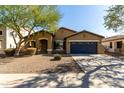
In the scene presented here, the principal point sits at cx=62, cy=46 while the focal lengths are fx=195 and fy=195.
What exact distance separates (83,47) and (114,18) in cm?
1196

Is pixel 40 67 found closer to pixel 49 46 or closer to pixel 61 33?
pixel 49 46

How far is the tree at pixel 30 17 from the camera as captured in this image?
966 inches

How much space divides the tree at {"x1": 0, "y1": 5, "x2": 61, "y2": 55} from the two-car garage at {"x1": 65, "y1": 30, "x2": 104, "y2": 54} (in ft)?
16.1

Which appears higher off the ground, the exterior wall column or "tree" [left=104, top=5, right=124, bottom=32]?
"tree" [left=104, top=5, right=124, bottom=32]

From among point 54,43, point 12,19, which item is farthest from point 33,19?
point 54,43

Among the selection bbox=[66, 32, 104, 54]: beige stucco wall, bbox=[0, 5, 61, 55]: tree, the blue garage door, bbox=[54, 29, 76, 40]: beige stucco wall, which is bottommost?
the blue garage door

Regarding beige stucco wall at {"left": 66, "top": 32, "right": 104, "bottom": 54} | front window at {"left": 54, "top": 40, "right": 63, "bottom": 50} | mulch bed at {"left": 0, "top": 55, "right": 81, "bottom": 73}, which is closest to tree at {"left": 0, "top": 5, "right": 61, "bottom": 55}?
beige stucco wall at {"left": 66, "top": 32, "right": 104, "bottom": 54}

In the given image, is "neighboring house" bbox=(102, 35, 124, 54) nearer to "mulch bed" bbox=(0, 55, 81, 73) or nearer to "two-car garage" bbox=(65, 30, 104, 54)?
"two-car garage" bbox=(65, 30, 104, 54)

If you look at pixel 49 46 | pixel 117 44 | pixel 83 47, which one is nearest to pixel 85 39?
pixel 83 47

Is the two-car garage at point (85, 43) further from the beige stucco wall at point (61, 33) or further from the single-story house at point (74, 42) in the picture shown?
the beige stucco wall at point (61, 33)

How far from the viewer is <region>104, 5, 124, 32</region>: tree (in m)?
19.2

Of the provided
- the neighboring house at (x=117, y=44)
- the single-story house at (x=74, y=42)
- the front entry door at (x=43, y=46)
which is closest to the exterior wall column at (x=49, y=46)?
the single-story house at (x=74, y=42)

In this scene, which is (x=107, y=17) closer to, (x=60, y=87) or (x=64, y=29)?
(x=60, y=87)
